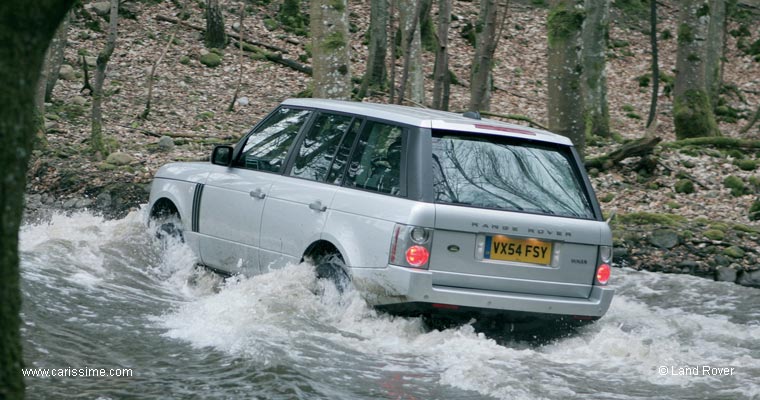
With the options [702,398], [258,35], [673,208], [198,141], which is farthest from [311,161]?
[258,35]

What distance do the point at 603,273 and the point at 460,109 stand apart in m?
17.2

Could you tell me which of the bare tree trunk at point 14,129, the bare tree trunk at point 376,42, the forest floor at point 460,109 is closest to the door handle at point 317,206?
the bare tree trunk at point 14,129

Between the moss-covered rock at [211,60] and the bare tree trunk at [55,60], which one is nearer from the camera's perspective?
the bare tree trunk at [55,60]

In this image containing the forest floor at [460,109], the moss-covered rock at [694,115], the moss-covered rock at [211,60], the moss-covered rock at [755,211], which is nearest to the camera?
the forest floor at [460,109]

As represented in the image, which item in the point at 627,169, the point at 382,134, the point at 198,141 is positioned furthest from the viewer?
the point at 198,141

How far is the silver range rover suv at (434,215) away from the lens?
6.43 meters

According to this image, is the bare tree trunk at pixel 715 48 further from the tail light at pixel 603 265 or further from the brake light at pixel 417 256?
the brake light at pixel 417 256

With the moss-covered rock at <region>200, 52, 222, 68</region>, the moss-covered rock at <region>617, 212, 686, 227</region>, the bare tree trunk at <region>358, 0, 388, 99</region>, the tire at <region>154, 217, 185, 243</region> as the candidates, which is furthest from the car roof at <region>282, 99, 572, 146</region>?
the moss-covered rock at <region>200, 52, 222, 68</region>

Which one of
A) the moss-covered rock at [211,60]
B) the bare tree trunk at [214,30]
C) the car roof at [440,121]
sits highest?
the bare tree trunk at [214,30]

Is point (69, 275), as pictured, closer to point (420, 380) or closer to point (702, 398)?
point (420, 380)

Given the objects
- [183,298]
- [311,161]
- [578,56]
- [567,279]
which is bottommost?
[183,298]

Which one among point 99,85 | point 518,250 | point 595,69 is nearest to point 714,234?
point 518,250

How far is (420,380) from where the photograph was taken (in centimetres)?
594

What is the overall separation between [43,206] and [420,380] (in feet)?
27.8
